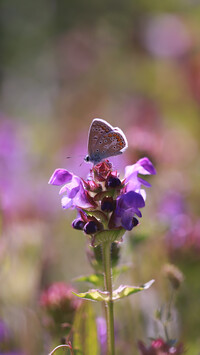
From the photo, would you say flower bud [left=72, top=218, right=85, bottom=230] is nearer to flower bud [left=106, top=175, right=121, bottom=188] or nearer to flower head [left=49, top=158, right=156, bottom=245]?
flower head [left=49, top=158, right=156, bottom=245]

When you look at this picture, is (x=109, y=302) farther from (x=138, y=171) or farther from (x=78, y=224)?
(x=138, y=171)

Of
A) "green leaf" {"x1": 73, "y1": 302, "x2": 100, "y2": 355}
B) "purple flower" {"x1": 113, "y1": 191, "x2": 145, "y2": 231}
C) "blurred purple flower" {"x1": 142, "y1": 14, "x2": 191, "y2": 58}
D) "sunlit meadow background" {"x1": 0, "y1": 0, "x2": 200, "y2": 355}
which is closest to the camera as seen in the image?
"purple flower" {"x1": 113, "y1": 191, "x2": 145, "y2": 231}

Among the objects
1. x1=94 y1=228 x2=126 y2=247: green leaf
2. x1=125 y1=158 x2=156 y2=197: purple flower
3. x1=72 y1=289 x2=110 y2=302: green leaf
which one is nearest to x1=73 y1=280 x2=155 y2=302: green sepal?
x1=72 y1=289 x2=110 y2=302: green leaf

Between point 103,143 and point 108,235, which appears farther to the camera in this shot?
point 103,143

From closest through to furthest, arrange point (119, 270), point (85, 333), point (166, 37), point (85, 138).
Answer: point (85, 333) → point (119, 270) → point (85, 138) → point (166, 37)

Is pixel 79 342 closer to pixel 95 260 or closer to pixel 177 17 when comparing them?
pixel 95 260

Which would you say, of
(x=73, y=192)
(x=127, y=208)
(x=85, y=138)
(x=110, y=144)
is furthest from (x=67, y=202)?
(x=85, y=138)
